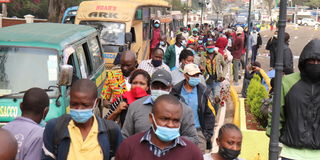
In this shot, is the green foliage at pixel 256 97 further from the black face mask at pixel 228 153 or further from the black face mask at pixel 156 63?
the black face mask at pixel 228 153

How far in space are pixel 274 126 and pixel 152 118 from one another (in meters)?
1.51

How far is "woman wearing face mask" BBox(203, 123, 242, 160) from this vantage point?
4309mm

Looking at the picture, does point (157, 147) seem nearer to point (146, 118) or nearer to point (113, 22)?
point (146, 118)

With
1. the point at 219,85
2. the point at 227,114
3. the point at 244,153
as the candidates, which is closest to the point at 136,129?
the point at 244,153

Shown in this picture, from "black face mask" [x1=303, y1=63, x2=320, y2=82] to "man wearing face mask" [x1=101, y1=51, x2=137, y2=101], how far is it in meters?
2.76

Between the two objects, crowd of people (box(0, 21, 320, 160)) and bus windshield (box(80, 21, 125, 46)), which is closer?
crowd of people (box(0, 21, 320, 160))

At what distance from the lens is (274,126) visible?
459 centimetres

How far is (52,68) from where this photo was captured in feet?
23.2

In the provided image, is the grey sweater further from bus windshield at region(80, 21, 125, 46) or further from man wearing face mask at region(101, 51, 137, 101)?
bus windshield at region(80, 21, 125, 46)

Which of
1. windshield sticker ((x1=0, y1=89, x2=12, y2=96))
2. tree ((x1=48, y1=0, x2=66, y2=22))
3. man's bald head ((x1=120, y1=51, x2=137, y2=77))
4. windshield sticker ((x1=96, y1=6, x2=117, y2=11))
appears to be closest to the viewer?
man's bald head ((x1=120, y1=51, x2=137, y2=77))

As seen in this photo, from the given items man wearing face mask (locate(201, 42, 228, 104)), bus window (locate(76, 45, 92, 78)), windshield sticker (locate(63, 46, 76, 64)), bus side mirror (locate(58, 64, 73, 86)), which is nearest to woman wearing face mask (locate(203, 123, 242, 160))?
bus side mirror (locate(58, 64, 73, 86))

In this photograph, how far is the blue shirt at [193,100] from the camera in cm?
595

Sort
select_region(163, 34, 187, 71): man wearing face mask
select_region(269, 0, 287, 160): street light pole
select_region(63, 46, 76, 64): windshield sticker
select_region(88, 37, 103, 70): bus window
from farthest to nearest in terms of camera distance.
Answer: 1. select_region(163, 34, 187, 71): man wearing face mask
2. select_region(88, 37, 103, 70): bus window
3. select_region(63, 46, 76, 64): windshield sticker
4. select_region(269, 0, 287, 160): street light pole

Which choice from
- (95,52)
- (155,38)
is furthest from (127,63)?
(155,38)
